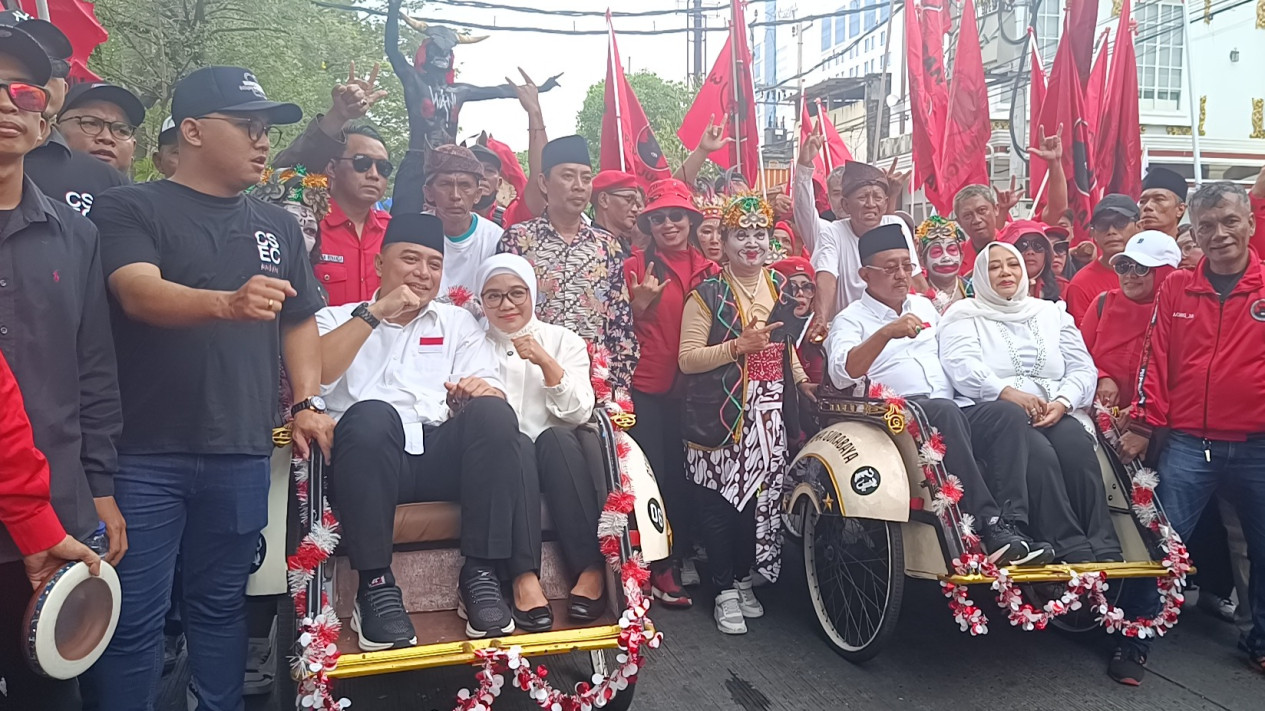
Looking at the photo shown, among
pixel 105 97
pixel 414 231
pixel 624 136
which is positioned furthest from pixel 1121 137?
pixel 105 97

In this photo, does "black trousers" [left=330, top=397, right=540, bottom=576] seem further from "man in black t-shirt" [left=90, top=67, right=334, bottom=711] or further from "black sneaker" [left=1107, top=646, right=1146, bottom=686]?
"black sneaker" [left=1107, top=646, right=1146, bottom=686]

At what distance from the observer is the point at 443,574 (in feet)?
10.9

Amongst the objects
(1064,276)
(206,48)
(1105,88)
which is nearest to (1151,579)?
(1064,276)

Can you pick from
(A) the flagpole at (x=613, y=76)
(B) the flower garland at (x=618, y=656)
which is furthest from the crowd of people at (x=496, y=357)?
(A) the flagpole at (x=613, y=76)

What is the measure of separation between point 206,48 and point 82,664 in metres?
13.6

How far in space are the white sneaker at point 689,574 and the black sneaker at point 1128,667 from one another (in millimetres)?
2104

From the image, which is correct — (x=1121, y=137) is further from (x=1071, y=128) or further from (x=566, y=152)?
(x=566, y=152)

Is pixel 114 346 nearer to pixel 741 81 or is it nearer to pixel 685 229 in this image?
pixel 685 229

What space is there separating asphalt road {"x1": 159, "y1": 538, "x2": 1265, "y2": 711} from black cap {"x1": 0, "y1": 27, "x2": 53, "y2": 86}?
99.5 inches

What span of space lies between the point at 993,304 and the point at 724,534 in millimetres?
1767

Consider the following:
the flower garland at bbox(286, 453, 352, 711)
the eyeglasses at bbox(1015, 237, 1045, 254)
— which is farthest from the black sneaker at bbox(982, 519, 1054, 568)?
the flower garland at bbox(286, 453, 352, 711)

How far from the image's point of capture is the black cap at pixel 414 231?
365 cm

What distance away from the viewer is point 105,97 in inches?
152

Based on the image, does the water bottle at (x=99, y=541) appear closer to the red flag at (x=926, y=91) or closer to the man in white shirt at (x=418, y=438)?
the man in white shirt at (x=418, y=438)
